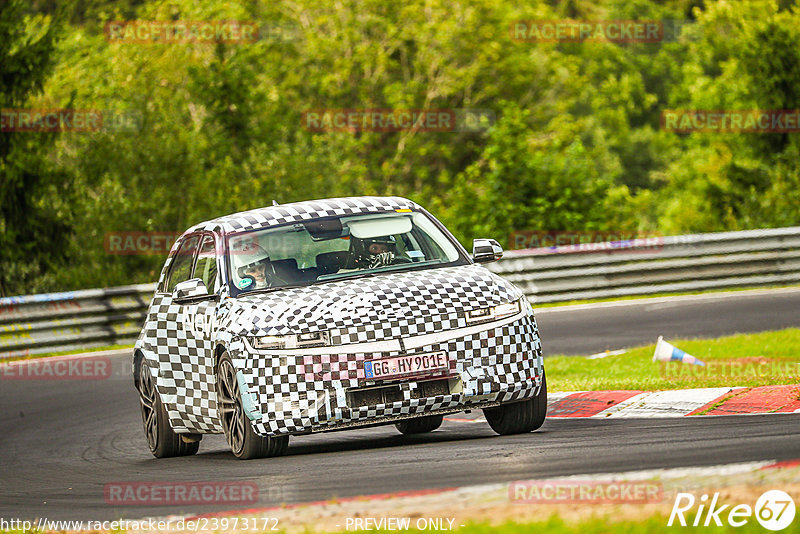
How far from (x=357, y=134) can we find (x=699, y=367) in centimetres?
3811

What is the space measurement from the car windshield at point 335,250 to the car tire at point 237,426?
660 mm

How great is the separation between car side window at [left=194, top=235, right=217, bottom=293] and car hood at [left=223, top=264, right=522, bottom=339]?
73cm

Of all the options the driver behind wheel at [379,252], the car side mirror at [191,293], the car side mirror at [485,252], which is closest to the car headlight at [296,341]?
the car side mirror at [191,293]

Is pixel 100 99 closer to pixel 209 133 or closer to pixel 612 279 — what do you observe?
pixel 209 133

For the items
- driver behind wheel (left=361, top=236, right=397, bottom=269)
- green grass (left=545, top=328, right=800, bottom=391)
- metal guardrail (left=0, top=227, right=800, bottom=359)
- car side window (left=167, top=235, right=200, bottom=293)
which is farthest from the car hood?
metal guardrail (left=0, top=227, right=800, bottom=359)

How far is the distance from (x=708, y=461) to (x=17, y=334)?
14945mm

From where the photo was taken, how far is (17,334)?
1961 cm

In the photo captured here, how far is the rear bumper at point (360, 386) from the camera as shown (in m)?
8.18

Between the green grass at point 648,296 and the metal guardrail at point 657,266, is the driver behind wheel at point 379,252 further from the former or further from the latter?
the green grass at point 648,296

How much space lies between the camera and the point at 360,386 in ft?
26.8

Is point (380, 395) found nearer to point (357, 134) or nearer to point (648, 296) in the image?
point (648, 296)

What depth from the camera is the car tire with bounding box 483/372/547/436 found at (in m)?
8.91

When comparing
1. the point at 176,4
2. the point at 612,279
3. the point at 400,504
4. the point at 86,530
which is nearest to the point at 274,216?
the point at 86,530

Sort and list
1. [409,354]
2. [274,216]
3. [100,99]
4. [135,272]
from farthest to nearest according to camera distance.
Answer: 1. [100,99]
2. [135,272]
3. [274,216]
4. [409,354]
